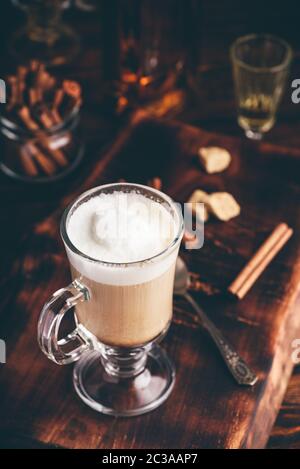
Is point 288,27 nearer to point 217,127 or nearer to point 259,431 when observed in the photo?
point 217,127

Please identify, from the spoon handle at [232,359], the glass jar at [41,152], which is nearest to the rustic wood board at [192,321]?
the spoon handle at [232,359]

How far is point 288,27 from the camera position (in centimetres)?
183

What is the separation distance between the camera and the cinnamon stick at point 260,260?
3.85 ft

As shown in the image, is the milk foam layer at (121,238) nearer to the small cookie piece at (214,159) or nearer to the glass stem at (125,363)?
the glass stem at (125,363)

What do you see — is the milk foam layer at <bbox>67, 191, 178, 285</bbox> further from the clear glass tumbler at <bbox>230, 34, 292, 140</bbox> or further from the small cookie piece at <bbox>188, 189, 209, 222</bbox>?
the clear glass tumbler at <bbox>230, 34, 292, 140</bbox>

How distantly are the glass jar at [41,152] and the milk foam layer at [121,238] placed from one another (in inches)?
18.8

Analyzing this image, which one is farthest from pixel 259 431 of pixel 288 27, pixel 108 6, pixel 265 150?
pixel 288 27

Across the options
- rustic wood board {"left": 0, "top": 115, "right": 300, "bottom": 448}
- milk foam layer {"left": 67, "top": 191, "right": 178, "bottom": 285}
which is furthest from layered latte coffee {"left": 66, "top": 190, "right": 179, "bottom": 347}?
rustic wood board {"left": 0, "top": 115, "right": 300, "bottom": 448}

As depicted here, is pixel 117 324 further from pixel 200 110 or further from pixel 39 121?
pixel 200 110

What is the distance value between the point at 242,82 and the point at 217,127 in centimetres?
11

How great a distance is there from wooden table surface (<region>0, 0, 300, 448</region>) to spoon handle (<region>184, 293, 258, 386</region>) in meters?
0.10

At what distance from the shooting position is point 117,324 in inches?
38.5

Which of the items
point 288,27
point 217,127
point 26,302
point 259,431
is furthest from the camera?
point 288,27

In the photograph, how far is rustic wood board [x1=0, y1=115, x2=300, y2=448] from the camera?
1.02 m
